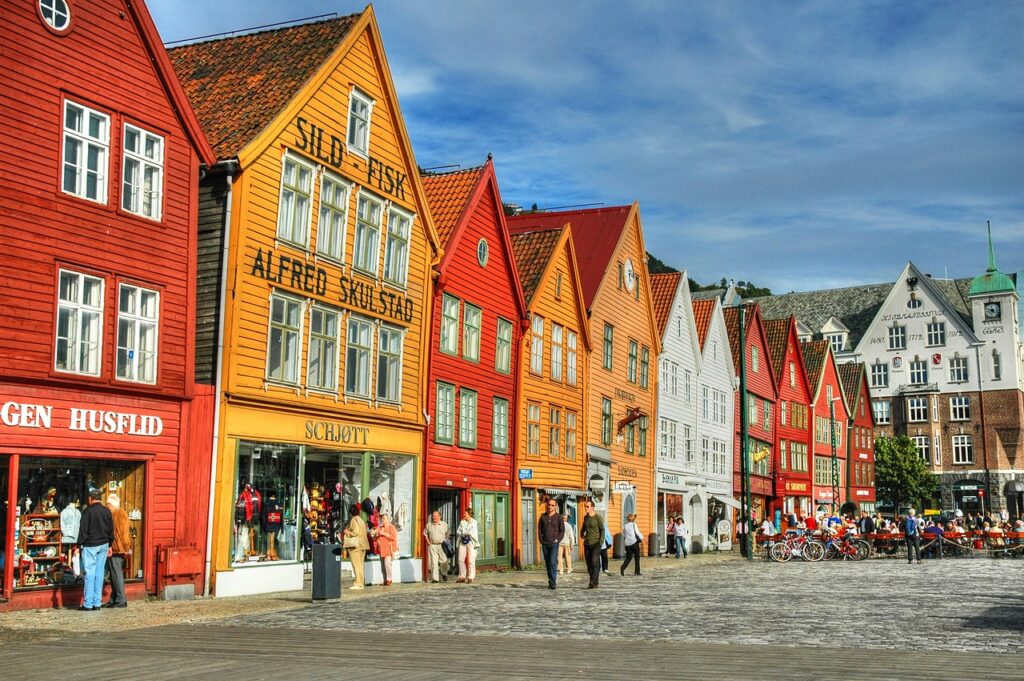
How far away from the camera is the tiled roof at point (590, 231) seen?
138 feet

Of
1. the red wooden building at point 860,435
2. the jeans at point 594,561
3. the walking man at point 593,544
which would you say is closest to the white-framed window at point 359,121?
the walking man at point 593,544

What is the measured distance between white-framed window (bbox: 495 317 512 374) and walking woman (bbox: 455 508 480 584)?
695 centimetres

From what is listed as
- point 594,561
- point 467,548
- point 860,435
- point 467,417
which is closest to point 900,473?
point 860,435

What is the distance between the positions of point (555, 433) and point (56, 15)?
22.2 m

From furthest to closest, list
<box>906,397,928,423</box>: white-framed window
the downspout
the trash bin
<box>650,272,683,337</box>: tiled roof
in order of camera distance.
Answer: <box>906,397,928,423</box>: white-framed window → <box>650,272,683,337</box>: tiled roof → the downspout → the trash bin

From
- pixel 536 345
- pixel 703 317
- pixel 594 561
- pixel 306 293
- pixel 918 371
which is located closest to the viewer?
pixel 594 561

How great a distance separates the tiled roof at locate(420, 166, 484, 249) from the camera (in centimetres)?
3195

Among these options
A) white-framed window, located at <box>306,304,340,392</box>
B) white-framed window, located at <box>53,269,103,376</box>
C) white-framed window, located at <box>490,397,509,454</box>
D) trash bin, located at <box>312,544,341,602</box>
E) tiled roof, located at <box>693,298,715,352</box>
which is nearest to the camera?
white-framed window, located at <box>53,269,103,376</box>

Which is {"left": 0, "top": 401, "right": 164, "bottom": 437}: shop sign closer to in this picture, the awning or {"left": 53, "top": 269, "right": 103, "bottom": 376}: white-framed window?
{"left": 53, "top": 269, "right": 103, "bottom": 376}: white-framed window

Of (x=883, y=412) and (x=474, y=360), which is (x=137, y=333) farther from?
(x=883, y=412)

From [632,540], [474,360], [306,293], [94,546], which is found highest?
[306,293]

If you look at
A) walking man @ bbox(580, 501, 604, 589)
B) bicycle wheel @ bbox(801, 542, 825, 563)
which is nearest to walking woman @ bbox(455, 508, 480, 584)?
walking man @ bbox(580, 501, 604, 589)

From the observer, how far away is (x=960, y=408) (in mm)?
94938

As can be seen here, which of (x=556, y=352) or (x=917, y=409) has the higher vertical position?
(x=917, y=409)
